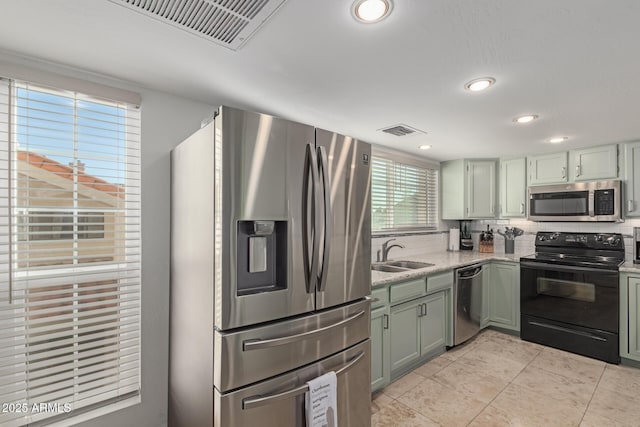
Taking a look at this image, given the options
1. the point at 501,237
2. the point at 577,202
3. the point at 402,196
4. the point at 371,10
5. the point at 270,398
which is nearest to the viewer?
the point at 371,10

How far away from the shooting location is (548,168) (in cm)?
361

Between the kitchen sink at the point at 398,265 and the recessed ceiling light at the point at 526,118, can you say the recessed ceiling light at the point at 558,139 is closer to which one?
the recessed ceiling light at the point at 526,118

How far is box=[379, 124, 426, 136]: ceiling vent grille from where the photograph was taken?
2680mm

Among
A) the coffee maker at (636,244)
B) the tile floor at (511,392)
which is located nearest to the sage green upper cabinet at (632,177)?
the coffee maker at (636,244)

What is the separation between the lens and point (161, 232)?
1.94 metres

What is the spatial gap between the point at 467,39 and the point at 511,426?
2.36 meters

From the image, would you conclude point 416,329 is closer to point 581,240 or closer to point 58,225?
point 581,240

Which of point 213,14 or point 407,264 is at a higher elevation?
point 213,14

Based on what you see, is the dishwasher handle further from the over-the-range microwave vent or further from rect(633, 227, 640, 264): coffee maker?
the over-the-range microwave vent

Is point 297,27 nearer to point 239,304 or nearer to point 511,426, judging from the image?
point 239,304

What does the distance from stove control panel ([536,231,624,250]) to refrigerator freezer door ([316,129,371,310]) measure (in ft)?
10.1

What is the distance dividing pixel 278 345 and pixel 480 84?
181 centimetres

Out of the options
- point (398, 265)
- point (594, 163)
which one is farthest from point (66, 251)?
point (594, 163)

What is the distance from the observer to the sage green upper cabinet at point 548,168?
3.51 m
